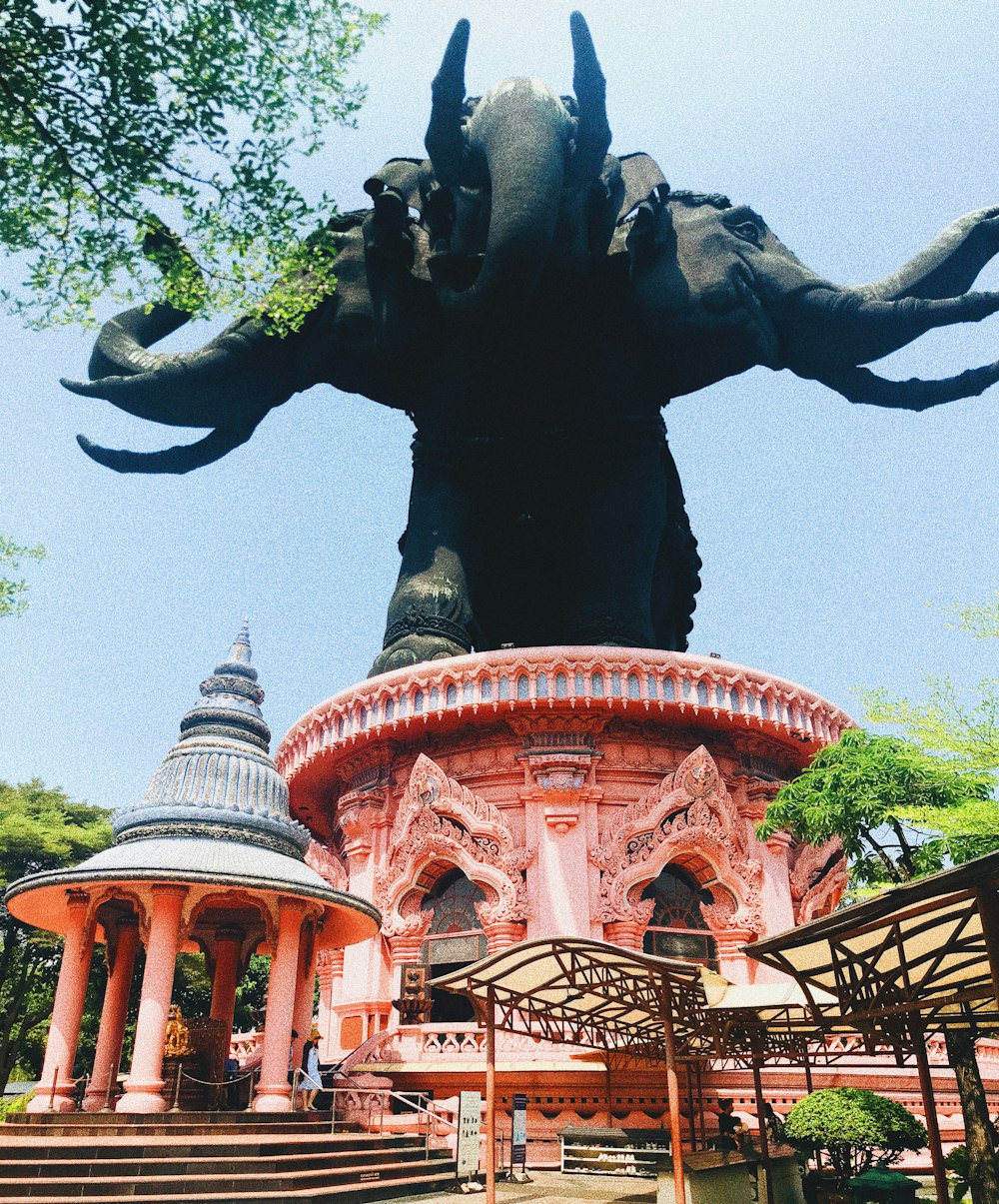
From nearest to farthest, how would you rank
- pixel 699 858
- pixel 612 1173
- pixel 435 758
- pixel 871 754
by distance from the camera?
pixel 612 1173
pixel 871 754
pixel 699 858
pixel 435 758

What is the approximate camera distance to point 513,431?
20.0 metres

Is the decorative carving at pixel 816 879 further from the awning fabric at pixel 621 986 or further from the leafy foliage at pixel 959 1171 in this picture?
the awning fabric at pixel 621 986

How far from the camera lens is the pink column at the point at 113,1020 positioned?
13.3 meters

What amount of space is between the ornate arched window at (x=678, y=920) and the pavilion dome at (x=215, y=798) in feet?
18.4

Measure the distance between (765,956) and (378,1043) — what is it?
35.6ft

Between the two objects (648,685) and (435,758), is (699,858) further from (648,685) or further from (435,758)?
(435,758)

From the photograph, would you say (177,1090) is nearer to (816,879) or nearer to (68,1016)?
(68,1016)

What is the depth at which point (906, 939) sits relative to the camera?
6.11 meters

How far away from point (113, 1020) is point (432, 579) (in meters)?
8.74

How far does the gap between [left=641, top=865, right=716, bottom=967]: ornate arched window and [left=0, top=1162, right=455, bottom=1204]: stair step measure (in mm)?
5896

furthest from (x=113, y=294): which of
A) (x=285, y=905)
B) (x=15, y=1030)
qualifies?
(x=15, y=1030)

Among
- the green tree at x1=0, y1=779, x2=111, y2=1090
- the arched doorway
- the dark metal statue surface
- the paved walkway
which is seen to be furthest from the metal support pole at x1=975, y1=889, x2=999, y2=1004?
the green tree at x1=0, y1=779, x2=111, y2=1090

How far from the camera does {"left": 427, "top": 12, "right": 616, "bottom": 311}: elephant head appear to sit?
Answer: 50.9 ft

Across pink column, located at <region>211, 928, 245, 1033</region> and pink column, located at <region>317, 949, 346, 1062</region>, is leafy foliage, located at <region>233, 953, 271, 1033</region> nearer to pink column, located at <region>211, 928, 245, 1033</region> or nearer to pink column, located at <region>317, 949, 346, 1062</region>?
pink column, located at <region>317, 949, 346, 1062</region>
